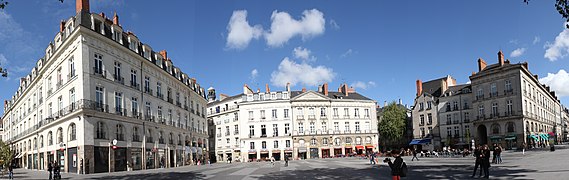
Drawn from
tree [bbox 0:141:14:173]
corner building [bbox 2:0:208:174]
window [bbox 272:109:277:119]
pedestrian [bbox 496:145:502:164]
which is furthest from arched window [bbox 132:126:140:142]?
window [bbox 272:109:277:119]

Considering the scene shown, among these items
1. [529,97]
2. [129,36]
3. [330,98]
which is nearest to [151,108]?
[129,36]

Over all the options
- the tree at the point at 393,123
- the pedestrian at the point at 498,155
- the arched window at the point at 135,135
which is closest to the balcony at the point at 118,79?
the arched window at the point at 135,135

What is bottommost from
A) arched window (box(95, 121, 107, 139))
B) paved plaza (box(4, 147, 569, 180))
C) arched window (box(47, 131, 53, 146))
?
paved plaza (box(4, 147, 569, 180))

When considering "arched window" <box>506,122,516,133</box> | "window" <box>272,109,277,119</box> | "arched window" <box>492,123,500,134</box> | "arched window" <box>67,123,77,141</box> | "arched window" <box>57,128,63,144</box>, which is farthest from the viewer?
"window" <box>272,109,277,119</box>

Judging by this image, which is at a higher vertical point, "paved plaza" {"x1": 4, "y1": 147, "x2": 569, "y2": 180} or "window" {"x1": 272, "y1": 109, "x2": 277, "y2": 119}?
"window" {"x1": 272, "y1": 109, "x2": 277, "y2": 119}

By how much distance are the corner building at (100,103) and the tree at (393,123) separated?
121ft

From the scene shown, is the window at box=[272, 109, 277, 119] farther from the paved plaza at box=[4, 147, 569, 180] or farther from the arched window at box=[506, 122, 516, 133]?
the paved plaza at box=[4, 147, 569, 180]

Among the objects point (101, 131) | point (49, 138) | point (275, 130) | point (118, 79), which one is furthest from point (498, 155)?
point (275, 130)

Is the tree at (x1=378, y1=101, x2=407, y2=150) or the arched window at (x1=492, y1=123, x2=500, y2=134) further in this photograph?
the tree at (x1=378, y1=101, x2=407, y2=150)

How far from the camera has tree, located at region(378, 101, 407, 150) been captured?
71.5m

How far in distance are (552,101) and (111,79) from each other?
257ft

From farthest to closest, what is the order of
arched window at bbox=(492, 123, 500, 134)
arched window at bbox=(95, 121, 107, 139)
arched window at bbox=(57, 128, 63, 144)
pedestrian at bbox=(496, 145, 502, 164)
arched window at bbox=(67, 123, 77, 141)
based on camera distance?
1. arched window at bbox=(492, 123, 500, 134)
2. arched window at bbox=(57, 128, 63, 144)
3. arched window at bbox=(95, 121, 107, 139)
4. arched window at bbox=(67, 123, 77, 141)
5. pedestrian at bbox=(496, 145, 502, 164)

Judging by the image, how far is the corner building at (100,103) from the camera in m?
31.2

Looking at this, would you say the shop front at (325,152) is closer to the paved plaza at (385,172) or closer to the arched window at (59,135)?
the paved plaza at (385,172)
